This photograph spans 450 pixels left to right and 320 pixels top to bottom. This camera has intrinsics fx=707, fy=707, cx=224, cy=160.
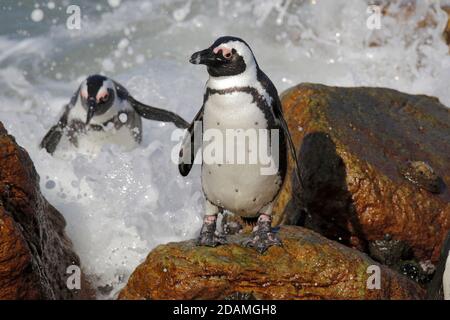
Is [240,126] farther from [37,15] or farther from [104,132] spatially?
[37,15]

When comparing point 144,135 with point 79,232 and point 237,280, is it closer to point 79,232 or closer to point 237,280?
point 79,232

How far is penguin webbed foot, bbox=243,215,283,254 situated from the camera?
386cm

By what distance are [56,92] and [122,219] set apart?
526 centimetres

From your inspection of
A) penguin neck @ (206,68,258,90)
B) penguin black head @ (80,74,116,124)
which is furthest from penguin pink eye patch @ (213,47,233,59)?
penguin black head @ (80,74,116,124)

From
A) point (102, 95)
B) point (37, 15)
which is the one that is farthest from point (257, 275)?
point (37, 15)

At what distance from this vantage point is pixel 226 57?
3.71 m

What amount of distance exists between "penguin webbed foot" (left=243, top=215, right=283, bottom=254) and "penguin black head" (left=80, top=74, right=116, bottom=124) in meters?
3.82

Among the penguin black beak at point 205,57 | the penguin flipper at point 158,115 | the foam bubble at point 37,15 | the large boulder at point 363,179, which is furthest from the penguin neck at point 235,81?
the foam bubble at point 37,15

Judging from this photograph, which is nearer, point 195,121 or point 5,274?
point 5,274

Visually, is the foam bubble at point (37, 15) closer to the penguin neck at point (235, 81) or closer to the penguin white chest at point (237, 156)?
the penguin white chest at point (237, 156)

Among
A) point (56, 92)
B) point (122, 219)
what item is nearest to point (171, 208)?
point (122, 219)

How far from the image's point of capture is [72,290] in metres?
4.64

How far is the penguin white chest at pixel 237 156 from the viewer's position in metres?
3.78

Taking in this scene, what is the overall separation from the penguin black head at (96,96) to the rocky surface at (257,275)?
382cm
